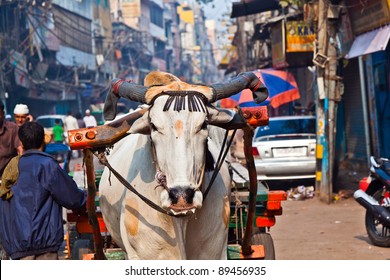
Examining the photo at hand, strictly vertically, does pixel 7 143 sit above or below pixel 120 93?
below

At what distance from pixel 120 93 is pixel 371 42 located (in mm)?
10553

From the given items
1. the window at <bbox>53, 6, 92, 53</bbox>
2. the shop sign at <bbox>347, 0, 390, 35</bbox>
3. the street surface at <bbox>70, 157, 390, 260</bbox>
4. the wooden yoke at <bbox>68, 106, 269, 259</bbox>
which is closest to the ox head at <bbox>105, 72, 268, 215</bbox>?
the wooden yoke at <bbox>68, 106, 269, 259</bbox>

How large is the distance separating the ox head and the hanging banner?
586 inches

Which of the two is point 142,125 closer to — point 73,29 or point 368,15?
point 368,15

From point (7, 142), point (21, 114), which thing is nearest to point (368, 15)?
point (21, 114)

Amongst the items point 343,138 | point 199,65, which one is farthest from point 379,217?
point 199,65

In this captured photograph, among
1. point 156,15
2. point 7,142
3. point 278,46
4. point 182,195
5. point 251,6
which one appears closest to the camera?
point 182,195

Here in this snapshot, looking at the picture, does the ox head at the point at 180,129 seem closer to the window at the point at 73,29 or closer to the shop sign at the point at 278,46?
the shop sign at the point at 278,46

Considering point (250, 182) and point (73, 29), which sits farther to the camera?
point (73, 29)

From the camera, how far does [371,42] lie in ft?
48.9

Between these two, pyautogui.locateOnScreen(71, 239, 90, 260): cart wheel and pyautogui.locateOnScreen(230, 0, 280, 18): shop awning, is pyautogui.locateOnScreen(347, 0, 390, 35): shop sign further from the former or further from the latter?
pyautogui.locateOnScreen(71, 239, 90, 260): cart wheel

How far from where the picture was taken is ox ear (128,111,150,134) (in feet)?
15.5

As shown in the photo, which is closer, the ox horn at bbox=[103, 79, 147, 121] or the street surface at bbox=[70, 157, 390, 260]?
the ox horn at bbox=[103, 79, 147, 121]

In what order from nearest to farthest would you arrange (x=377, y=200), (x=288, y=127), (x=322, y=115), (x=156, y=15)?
(x=377, y=200)
(x=322, y=115)
(x=288, y=127)
(x=156, y=15)
